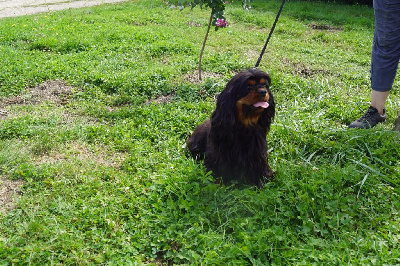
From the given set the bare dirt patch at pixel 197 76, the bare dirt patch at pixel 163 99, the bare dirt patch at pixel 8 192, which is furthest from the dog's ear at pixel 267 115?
the bare dirt patch at pixel 197 76

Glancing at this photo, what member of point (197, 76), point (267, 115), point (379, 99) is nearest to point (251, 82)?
point (267, 115)

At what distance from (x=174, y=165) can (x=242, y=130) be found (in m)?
0.88

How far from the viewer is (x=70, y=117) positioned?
4895mm

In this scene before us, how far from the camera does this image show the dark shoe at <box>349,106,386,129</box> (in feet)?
14.4

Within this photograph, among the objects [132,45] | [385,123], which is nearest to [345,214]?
[385,123]

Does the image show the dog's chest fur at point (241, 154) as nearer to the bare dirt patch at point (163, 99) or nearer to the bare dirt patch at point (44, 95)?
the bare dirt patch at point (163, 99)

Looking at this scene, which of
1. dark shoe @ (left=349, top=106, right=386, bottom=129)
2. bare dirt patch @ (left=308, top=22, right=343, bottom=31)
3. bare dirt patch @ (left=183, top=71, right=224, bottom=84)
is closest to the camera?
dark shoe @ (left=349, top=106, right=386, bottom=129)

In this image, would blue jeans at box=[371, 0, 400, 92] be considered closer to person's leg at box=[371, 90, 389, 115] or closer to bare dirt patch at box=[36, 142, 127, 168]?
person's leg at box=[371, 90, 389, 115]

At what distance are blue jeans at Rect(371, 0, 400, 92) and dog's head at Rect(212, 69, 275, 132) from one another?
1825 millimetres

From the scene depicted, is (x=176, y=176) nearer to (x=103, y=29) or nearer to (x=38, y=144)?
(x=38, y=144)

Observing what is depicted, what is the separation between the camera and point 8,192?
3422mm

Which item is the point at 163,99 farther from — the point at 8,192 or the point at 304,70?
the point at 304,70

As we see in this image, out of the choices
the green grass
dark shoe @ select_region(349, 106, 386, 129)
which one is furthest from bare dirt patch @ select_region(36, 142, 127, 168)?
dark shoe @ select_region(349, 106, 386, 129)

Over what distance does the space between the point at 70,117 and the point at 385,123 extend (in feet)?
13.8
